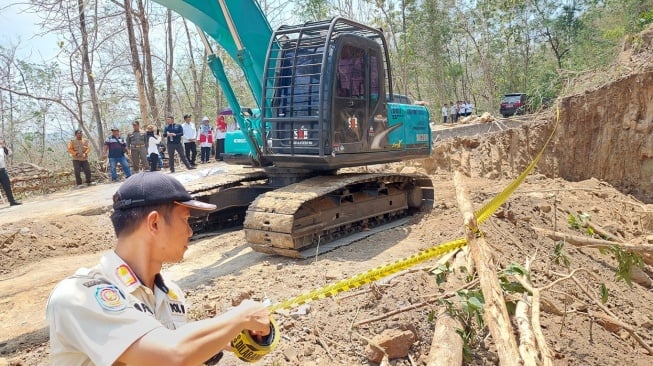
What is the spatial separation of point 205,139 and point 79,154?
3.72m

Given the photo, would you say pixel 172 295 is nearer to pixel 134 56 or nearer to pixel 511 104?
pixel 134 56

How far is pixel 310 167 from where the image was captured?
6.91m

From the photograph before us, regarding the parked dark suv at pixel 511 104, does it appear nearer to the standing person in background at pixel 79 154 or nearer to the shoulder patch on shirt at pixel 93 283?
the standing person in background at pixel 79 154

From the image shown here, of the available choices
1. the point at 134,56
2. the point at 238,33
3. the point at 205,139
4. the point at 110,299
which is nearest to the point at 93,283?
the point at 110,299

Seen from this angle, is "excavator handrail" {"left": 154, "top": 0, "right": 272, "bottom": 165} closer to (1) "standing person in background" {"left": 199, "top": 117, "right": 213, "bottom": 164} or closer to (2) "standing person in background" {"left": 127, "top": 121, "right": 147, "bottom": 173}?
(2) "standing person in background" {"left": 127, "top": 121, "right": 147, "bottom": 173}

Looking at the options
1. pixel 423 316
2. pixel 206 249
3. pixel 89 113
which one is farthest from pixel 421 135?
pixel 89 113

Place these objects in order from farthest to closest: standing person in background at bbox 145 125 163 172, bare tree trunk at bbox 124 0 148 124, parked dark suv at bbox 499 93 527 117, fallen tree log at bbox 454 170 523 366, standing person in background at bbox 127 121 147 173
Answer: parked dark suv at bbox 499 93 527 117, bare tree trunk at bbox 124 0 148 124, standing person in background at bbox 127 121 147 173, standing person in background at bbox 145 125 163 172, fallen tree log at bbox 454 170 523 366

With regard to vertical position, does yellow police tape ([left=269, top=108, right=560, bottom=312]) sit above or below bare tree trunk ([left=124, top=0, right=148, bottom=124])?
below

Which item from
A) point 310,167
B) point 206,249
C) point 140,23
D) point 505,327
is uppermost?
point 140,23

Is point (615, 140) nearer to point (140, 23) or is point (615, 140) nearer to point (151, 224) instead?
point (151, 224)

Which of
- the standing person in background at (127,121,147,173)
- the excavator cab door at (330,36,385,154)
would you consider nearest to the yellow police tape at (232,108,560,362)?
the excavator cab door at (330,36,385,154)

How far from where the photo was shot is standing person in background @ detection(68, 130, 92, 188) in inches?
514

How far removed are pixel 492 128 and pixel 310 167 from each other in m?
9.72

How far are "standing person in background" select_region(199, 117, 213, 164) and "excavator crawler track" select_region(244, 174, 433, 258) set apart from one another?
27.5 feet
